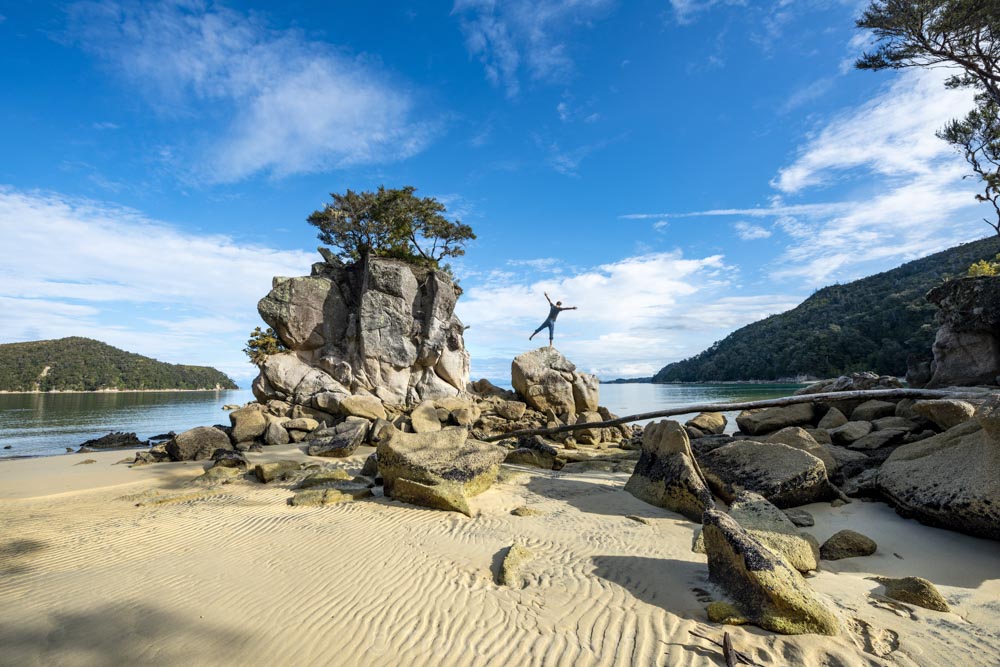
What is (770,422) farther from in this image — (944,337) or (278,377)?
(278,377)

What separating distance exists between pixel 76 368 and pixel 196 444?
9687cm

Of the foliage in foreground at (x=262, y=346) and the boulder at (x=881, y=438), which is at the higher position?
the foliage in foreground at (x=262, y=346)

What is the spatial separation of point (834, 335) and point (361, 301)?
216ft

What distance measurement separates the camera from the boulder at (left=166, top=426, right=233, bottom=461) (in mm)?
16625

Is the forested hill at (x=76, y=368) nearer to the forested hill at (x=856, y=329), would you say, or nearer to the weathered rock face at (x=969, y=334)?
the weathered rock face at (x=969, y=334)

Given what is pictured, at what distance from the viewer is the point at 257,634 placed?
430 cm

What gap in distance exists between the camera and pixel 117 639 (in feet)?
13.8

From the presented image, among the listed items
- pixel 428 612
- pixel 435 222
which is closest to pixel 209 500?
pixel 428 612

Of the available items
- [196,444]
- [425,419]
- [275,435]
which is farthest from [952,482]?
[275,435]

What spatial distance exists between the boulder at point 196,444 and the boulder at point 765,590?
61.0 ft

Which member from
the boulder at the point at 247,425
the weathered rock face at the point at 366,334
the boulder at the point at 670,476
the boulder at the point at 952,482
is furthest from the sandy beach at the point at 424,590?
the weathered rock face at the point at 366,334

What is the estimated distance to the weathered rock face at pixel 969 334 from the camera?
19328 millimetres

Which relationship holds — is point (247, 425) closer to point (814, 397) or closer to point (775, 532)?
point (775, 532)

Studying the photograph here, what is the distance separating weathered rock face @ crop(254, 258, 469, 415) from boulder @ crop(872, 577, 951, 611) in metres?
24.8
